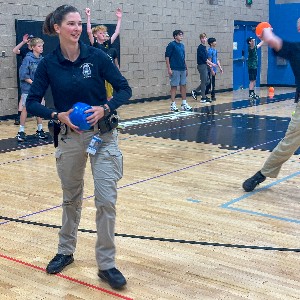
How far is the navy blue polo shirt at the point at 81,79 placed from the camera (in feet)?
11.2

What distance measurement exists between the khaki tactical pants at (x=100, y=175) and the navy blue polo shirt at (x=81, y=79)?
0.70 feet

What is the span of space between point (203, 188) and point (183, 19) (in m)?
11.1

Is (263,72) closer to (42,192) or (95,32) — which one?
(95,32)

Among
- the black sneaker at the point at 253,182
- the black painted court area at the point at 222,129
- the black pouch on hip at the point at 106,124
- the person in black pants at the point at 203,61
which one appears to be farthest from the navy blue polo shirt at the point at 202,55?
the black pouch on hip at the point at 106,124

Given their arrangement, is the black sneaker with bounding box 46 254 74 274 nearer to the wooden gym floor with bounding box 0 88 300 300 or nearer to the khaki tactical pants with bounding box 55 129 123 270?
the wooden gym floor with bounding box 0 88 300 300

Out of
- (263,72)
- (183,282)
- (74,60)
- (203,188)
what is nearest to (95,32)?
(203,188)

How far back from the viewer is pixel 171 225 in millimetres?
4727

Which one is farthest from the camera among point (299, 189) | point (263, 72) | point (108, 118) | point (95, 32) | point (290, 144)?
point (263, 72)

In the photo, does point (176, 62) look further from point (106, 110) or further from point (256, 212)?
point (106, 110)

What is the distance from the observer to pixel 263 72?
66.8 ft

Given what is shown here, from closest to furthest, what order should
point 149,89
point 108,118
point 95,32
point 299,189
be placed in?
point 108,118
point 299,189
point 95,32
point 149,89

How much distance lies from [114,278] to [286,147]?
107 inches

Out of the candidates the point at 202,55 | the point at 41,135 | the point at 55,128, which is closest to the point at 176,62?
the point at 202,55

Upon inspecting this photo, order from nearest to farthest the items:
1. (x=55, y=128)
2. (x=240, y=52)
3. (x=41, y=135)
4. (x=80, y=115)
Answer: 1. (x=80, y=115)
2. (x=55, y=128)
3. (x=41, y=135)
4. (x=240, y=52)
